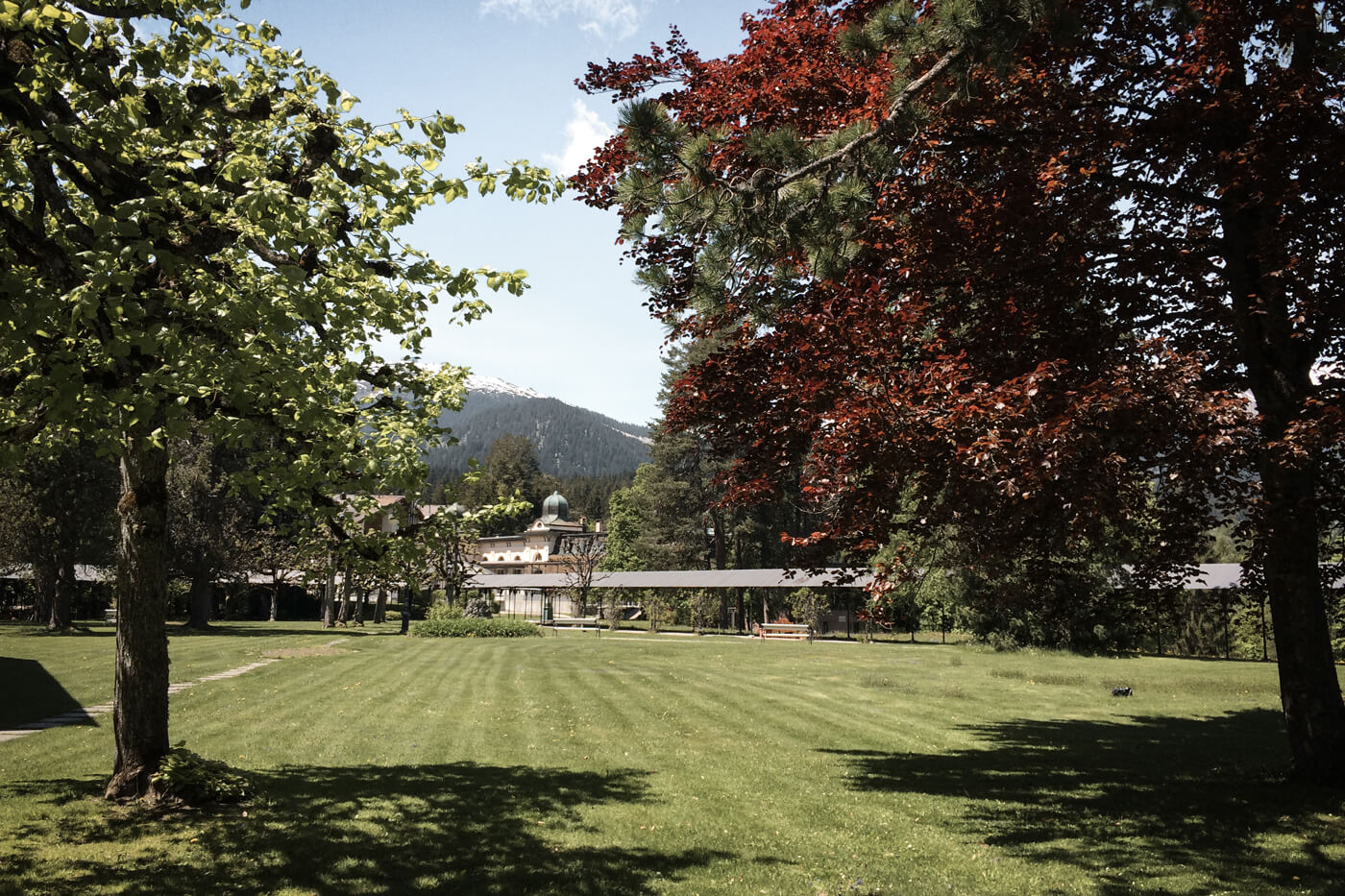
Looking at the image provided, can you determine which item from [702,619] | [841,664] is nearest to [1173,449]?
[841,664]

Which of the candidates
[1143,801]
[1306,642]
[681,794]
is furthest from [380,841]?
[1306,642]

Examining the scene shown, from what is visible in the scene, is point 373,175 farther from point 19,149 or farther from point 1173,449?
point 1173,449

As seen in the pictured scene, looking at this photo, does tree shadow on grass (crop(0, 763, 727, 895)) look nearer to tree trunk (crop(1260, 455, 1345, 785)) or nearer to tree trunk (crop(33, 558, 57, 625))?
tree trunk (crop(1260, 455, 1345, 785))

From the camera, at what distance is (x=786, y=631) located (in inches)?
1543

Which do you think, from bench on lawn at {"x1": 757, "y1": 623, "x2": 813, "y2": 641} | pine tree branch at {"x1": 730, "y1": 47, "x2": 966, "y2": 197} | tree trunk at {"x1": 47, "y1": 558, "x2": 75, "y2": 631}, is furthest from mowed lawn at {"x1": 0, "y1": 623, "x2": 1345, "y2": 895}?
bench on lawn at {"x1": 757, "y1": 623, "x2": 813, "y2": 641}

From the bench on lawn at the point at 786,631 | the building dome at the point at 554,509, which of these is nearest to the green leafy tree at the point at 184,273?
the bench on lawn at the point at 786,631

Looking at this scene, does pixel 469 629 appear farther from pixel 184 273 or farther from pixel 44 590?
pixel 184 273

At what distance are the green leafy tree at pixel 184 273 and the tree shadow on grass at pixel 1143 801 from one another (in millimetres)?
6896

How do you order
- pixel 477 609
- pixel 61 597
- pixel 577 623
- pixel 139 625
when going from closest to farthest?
pixel 139 625 → pixel 61 597 → pixel 477 609 → pixel 577 623

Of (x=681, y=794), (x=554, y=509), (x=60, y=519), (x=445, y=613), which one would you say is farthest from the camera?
(x=554, y=509)

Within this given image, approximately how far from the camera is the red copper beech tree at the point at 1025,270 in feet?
22.7

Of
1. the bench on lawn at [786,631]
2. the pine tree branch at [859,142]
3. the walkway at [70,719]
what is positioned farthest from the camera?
the bench on lawn at [786,631]

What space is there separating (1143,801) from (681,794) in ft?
16.3

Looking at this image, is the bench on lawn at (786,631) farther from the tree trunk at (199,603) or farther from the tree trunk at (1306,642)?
the tree trunk at (1306,642)
